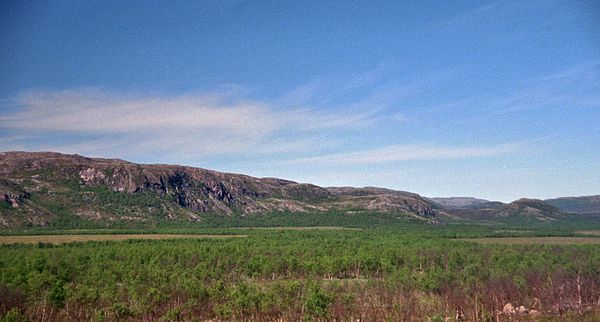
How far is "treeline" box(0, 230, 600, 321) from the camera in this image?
61.0 meters

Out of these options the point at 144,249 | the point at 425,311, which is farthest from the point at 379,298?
the point at 144,249

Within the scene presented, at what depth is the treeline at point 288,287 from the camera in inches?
2403

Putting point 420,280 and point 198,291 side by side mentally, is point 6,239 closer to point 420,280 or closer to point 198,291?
point 198,291

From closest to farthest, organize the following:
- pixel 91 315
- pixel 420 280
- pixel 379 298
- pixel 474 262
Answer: pixel 91 315 → pixel 379 298 → pixel 420 280 → pixel 474 262

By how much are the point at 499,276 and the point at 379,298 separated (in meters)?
26.1

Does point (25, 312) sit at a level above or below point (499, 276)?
below

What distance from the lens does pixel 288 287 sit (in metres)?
71.3

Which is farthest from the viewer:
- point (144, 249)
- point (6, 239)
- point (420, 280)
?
point (6, 239)

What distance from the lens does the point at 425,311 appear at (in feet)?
205

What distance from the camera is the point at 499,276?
267 feet

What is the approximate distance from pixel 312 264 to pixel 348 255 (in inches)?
535

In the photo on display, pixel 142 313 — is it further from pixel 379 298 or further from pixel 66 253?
pixel 66 253

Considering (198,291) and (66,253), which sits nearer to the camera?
(198,291)

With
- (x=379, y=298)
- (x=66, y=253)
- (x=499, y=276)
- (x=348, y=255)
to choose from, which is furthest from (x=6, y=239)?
(x=499, y=276)
